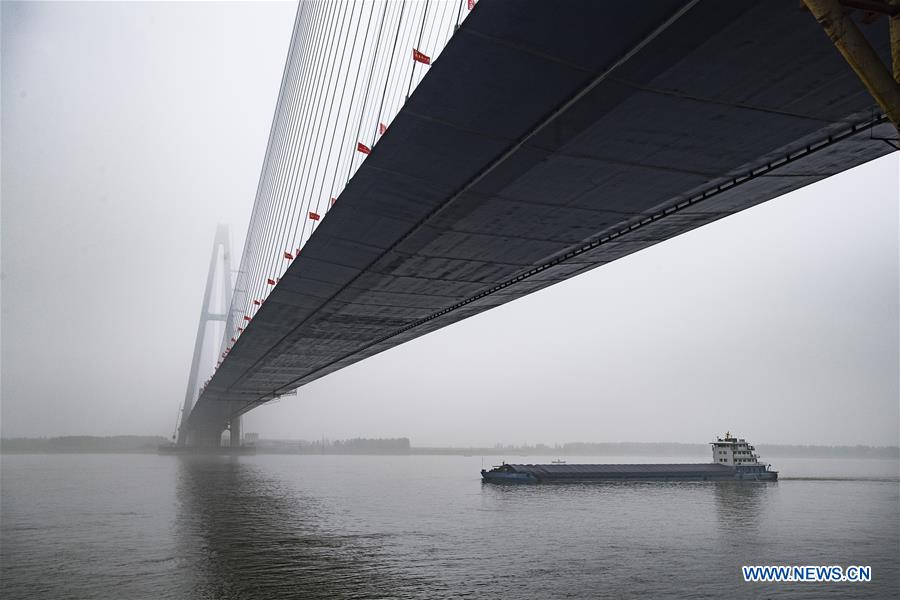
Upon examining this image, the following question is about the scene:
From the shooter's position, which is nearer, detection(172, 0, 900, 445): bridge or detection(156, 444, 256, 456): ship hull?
detection(172, 0, 900, 445): bridge

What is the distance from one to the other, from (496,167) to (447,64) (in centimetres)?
527

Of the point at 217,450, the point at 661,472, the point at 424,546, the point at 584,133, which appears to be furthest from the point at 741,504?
the point at 217,450

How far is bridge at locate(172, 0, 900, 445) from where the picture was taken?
10555 mm

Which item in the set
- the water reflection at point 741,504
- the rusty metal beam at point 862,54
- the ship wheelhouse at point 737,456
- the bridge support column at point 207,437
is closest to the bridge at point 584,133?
the rusty metal beam at point 862,54

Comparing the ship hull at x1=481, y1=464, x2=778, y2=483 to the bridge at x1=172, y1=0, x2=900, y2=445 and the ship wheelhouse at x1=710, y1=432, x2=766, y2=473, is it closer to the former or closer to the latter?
the ship wheelhouse at x1=710, y1=432, x2=766, y2=473

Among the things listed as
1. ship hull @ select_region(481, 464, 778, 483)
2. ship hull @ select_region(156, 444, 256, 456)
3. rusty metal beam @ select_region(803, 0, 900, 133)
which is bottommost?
ship hull @ select_region(156, 444, 256, 456)

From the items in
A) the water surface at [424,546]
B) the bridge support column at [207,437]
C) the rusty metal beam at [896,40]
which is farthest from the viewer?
the bridge support column at [207,437]

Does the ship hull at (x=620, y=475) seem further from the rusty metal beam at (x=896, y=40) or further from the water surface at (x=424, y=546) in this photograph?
the rusty metal beam at (x=896, y=40)

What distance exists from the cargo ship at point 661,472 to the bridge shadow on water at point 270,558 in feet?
131

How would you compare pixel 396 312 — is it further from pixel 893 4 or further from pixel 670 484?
pixel 670 484

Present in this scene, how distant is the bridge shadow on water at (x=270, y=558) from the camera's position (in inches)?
744

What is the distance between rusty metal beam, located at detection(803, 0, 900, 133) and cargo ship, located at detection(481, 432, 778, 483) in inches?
2912

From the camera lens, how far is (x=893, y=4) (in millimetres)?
5793

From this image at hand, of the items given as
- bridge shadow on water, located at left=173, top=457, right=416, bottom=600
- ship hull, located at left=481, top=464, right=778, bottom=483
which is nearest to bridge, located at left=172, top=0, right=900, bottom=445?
bridge shadow on water, located at left=173, top=457, right=416, bottom=600
